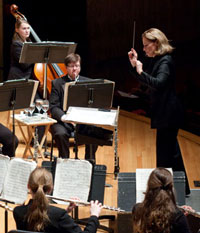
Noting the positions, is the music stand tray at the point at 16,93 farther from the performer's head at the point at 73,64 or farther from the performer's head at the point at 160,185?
the performer's head at the point at 160,185

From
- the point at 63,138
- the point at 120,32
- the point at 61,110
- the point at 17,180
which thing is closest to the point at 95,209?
the point at 17,180

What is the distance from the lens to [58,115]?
5562 millimetres

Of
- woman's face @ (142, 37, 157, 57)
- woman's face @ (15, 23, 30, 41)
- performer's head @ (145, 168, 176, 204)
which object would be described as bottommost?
performer's head @ (145, 168, 176, 204)

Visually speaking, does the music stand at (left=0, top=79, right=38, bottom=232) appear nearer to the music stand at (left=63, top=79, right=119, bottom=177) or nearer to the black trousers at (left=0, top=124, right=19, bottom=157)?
the music stand at (left=63, top=79, right=119, bottom=177)

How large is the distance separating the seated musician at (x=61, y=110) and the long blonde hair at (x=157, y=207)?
8.16 feet

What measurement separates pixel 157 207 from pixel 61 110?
2793 mm

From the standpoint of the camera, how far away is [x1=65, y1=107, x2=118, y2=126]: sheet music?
186 inches

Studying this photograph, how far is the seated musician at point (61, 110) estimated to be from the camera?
5555mm

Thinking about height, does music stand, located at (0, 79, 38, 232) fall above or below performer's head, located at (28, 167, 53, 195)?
above

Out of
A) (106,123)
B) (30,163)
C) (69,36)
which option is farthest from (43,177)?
(69,36)

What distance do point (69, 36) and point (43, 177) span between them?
6337 millimetres

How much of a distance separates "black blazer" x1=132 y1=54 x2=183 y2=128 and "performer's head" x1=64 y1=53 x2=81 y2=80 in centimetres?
99

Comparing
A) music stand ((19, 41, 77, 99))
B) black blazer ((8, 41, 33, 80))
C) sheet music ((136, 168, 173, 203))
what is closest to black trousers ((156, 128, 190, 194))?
sheet music ((136, 168, 173, 203))

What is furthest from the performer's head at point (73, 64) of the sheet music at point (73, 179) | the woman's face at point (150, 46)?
the sheet music at point (73, 179)
